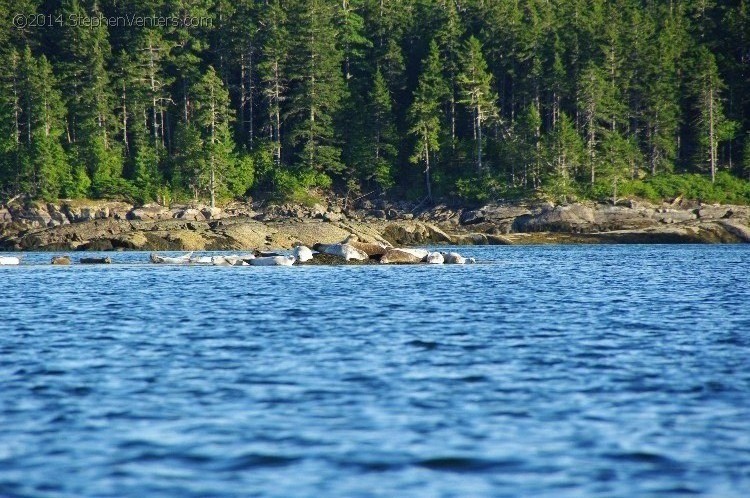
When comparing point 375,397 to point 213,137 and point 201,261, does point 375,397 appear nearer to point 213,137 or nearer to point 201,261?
point 201,261

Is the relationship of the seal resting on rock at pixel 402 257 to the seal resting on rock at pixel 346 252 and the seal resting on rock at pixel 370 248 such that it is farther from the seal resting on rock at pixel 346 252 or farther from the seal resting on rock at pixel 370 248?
the seal resting on rock at pixel 346 252

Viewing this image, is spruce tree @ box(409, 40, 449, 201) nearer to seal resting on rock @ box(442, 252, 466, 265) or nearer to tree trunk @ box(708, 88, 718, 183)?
tree trunk @ box(708, 88, 718, 183)

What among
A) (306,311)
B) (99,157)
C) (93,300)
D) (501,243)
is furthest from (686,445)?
(99,157)

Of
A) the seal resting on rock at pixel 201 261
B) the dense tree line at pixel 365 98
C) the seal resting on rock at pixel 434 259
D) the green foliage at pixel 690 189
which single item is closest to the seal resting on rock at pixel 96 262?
the seal resting on rock at pixel 201 261

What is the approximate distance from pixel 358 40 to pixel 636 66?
3164 cm

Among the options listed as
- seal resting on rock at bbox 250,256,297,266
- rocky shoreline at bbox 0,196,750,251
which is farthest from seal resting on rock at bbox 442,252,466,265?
rocky shoreline at bbox 0,196,750,251

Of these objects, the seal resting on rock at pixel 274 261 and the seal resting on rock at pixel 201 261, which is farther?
the seal resting on rock at pixel 201 261

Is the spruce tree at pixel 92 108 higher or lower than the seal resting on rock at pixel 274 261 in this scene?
higher

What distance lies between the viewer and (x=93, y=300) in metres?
30.4

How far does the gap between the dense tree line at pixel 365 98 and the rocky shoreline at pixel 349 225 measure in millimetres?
3963

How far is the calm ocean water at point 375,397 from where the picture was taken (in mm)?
10156

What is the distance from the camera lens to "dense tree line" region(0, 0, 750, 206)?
96.3m

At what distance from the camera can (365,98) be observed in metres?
110

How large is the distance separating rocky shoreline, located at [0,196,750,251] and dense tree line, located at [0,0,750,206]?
396 cm
